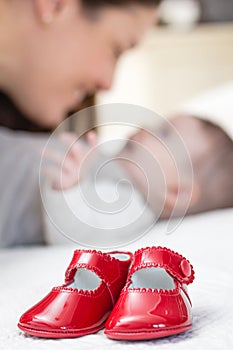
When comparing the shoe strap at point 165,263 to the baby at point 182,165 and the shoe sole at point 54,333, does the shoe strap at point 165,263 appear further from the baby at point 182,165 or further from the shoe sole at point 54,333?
the baby at point 182,165

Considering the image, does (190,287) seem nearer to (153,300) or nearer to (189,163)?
(153,300)

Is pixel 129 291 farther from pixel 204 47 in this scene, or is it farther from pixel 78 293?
pixel 204 47

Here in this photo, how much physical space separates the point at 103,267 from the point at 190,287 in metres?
0.23

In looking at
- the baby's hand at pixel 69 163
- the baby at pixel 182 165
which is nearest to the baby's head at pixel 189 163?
the baby at pixel 182 165

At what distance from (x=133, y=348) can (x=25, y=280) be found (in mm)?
503

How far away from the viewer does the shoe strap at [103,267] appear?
875 millimetres

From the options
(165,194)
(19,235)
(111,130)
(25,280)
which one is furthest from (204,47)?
(25,280)

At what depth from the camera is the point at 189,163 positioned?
5.78ft

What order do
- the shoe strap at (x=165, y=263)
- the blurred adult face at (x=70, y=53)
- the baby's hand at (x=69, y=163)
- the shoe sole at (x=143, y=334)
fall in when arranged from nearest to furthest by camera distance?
the shoe sole at (x=143, y=334) → the shoe strap at (x=165, y=263) → the baby's hand at (x=69, y=163) → the blurred adult face at (x=70, y=53)

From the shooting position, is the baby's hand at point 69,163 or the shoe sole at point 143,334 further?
the baby's hand at point 69,163

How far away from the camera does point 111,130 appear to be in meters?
1.95

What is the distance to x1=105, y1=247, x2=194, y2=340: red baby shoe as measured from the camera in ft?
2.48

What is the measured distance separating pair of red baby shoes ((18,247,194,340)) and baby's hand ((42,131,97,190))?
754 mm

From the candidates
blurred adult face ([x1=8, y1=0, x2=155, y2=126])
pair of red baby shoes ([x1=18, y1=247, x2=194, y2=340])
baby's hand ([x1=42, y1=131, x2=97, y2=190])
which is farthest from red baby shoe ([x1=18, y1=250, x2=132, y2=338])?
blurred adult face ([x1=8, y1=0, x2=155, y2=126])
